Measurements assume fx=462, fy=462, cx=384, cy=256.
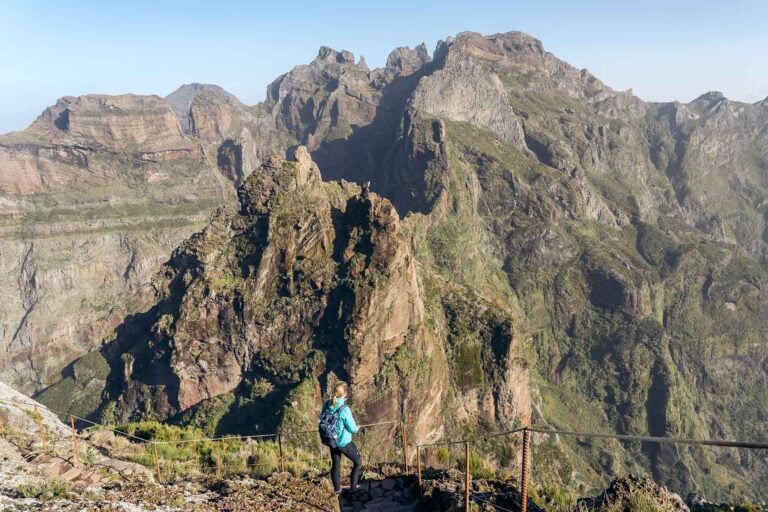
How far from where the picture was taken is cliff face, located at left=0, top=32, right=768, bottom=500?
67250mm

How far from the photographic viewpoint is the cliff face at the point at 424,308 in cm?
6725

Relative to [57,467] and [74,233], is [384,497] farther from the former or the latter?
[74,233]

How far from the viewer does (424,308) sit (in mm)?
75188

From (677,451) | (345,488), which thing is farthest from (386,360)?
(677,451)

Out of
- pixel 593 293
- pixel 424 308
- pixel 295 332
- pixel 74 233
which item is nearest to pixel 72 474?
pixel 295 332

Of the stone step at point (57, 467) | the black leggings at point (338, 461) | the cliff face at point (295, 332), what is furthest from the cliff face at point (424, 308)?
the black leggings at point (338, 461)

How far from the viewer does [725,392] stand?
516 feet

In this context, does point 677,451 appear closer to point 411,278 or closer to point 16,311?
point 411,278

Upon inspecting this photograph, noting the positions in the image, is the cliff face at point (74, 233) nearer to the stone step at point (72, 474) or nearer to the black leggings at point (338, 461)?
the stone step at point (72, 474)

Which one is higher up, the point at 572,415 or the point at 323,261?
the point at 323,261

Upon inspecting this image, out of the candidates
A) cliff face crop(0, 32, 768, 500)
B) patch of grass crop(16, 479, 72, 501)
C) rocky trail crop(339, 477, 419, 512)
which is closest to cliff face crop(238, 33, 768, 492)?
cliff face crop(0, 32, 768, 500)

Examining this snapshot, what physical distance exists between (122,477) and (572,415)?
447 feet

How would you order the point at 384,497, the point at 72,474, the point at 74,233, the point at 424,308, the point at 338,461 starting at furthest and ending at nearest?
the point at 74,233
the point at 424,308
the point at 384,497
the point at 72,474
the point at 338,461

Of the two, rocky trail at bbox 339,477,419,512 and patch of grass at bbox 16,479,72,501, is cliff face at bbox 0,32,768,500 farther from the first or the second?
patch of grass at bbox 16,479,72,501
